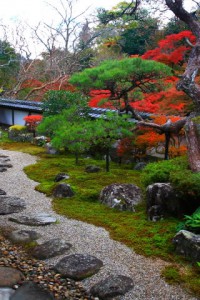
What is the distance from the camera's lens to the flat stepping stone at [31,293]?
5.03 m

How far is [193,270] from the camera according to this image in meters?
5.66

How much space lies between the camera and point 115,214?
8367mm

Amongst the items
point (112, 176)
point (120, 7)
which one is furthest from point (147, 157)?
point (120, 7)

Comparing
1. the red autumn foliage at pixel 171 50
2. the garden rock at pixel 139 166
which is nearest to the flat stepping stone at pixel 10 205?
the garden rock at pixel 139 166

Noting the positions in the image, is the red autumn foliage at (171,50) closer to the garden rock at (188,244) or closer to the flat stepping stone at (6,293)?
the garden rock at (188,244)

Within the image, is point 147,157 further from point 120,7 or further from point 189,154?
point 120,7

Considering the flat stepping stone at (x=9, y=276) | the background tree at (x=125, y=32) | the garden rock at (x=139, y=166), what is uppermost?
the background tree at (x=125, y=32)

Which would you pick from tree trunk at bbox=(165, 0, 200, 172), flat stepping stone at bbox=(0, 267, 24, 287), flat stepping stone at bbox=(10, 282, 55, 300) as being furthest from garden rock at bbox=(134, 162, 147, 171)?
flat stepping stone at bbox=(10, 282, 55, 300)

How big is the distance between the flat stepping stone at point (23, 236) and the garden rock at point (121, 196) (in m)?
2.38

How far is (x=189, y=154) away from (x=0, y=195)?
5.37 m

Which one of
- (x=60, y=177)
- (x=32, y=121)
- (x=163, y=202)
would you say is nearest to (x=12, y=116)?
(x=32, y=121)

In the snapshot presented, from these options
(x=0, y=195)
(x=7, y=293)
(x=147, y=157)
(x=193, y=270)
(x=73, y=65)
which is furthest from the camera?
(x=73, y=65)

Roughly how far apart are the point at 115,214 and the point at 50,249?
2341 millimetres

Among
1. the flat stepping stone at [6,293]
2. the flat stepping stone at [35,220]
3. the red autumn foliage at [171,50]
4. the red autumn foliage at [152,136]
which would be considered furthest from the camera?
the red autumn foliage at [171,50]
